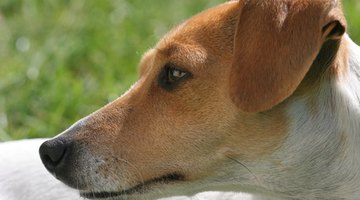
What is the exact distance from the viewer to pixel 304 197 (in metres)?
3.44

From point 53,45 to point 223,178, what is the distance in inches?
125

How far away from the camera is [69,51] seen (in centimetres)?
629

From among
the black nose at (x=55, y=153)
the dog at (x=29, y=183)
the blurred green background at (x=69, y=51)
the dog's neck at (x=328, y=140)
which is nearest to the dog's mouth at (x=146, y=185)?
the black nose at (x=55, y=153)

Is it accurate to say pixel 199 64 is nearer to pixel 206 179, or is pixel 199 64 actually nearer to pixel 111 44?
pixel 206 179

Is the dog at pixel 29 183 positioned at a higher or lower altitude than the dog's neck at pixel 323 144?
lower

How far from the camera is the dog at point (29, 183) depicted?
12.9 ft

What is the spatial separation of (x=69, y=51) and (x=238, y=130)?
10.2ft

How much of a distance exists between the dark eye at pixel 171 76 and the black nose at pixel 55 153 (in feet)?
1.38

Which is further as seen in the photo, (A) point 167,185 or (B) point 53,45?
(B) point 53,45

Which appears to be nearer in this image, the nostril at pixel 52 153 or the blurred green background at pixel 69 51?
the nostril at pixel 52 153

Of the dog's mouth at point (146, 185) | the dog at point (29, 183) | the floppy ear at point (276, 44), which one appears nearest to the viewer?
the floppy ear at point (276, 44)

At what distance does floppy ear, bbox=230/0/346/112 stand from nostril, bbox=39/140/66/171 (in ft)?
2.21

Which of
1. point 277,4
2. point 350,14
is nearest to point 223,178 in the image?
point 277,4

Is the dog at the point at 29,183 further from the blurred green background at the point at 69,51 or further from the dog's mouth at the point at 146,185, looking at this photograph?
the blurred green background at the point at 69,51
